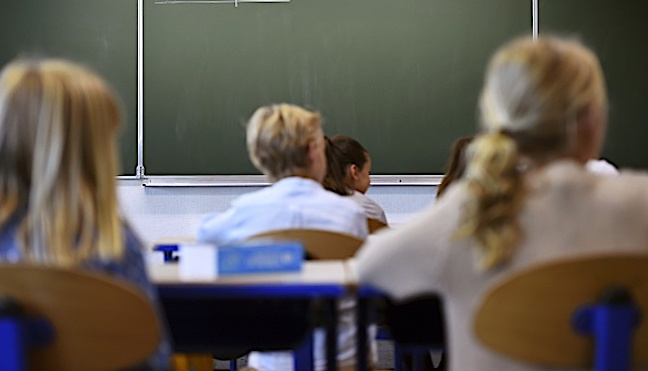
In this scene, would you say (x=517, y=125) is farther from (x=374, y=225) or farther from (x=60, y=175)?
(x=374, y=225)

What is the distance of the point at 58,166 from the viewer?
1.62 metres

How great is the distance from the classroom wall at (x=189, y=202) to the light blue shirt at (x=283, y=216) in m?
2.53

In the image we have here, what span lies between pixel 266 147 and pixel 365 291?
4.20 feet

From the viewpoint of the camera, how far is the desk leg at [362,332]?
7.02 ft

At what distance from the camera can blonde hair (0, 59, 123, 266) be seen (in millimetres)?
1606

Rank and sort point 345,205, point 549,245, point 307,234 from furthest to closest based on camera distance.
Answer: point 345,205, point 307,234, point 549,245

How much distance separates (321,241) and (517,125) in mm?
914

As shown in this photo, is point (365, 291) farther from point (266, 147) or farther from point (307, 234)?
point (266, 147)

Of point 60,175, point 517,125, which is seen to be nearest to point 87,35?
point 60,175

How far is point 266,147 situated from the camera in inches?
124

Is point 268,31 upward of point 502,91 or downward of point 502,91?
upward

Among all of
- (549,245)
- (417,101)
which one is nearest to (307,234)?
(549,245)

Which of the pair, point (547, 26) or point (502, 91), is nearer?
point (502, 91)

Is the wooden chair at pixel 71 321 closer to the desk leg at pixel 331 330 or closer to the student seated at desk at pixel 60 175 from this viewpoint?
the student seated at desk at pixel 60 175
